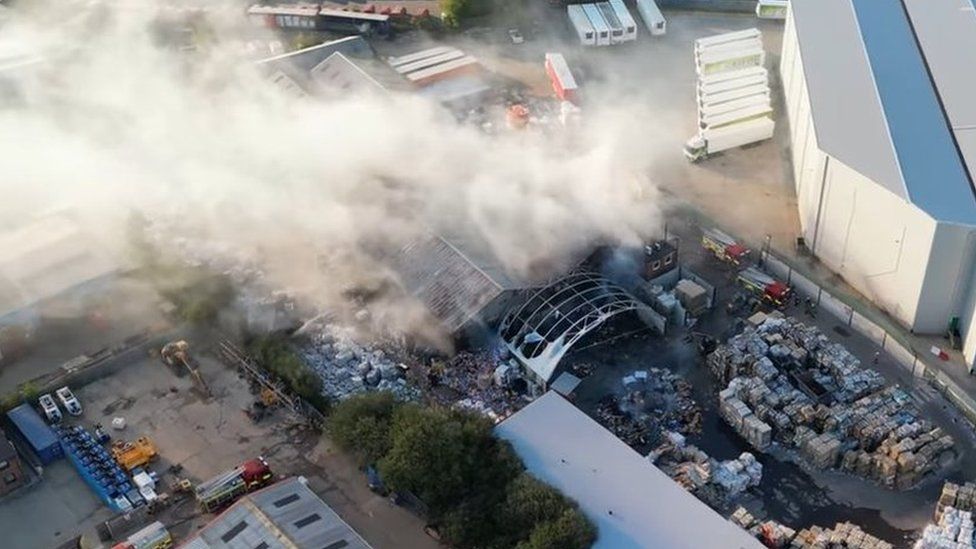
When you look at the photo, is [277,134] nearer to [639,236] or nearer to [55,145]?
[55,145]

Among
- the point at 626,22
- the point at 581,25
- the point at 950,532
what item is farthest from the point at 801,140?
the point at 950,532

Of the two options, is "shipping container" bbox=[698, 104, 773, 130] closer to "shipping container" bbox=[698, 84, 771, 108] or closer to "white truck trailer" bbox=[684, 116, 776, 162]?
"white truck trailer" bbox=[684, 116, 776, 162]

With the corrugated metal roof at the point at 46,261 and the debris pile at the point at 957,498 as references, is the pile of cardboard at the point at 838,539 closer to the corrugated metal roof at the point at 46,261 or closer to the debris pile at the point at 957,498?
the debris pile at the point at 957,498

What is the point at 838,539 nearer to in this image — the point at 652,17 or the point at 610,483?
the point at 610,483

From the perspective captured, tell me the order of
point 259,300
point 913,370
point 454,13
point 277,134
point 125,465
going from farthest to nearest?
point 454,13 → point 277,134 → point 259,300 → point 913,370 → point 125,465

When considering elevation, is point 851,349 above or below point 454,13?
below

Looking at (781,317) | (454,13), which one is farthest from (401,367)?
(454,13)
